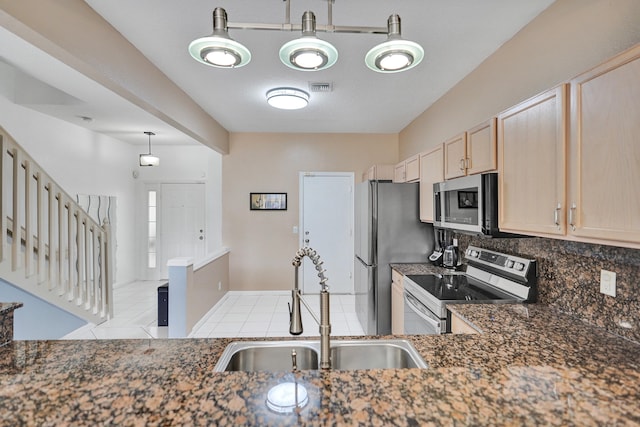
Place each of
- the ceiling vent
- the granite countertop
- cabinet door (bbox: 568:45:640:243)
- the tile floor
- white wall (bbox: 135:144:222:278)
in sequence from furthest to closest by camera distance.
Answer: white wall (bbox: 135:144:222:278), the tile floor, the ceiling vent, cabinet door (bbox: 568:45:640:243), the granite countertop

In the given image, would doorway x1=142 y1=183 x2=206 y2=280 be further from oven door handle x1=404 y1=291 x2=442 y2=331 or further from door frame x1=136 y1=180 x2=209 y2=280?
oven door handle x1=404 y1=291 x2=442 y2=331

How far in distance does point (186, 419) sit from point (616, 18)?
7.67ft

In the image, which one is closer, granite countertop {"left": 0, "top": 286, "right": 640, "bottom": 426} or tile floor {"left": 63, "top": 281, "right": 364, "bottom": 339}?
granite countertop {"left": 0, "top": 286, "right": 640, "bottom": 426}

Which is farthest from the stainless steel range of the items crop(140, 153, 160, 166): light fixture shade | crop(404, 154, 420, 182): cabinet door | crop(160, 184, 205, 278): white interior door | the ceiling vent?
crop(160, 184, 205, 278): white interior door

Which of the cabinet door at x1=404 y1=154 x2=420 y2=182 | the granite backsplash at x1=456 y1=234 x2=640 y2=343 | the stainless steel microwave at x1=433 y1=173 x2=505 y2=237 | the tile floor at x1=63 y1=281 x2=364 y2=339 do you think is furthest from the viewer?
the tile floor at x1=63 y1=281 x2=364 y2=339

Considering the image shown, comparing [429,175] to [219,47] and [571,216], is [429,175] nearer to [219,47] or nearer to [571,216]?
[571,216]

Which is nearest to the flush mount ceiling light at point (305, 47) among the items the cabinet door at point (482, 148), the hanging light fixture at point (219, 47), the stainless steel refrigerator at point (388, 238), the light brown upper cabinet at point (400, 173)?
the hanging light fixture at point (219, 47)

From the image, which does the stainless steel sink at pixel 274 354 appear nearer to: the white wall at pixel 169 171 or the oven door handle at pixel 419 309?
the oven door handle at pixel 419 309

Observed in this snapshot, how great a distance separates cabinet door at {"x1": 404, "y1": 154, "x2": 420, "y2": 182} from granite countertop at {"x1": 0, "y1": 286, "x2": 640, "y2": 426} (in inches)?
83.2

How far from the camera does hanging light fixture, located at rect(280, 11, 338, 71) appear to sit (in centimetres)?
130

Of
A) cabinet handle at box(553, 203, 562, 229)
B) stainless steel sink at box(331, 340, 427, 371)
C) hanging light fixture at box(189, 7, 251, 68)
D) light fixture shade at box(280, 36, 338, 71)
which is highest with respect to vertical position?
hanging light fixture at box(189, 7, 251, 68)

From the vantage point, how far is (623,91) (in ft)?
3.58

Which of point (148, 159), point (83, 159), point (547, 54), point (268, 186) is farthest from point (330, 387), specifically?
point (83, 159)

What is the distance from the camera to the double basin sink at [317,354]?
48.6 inches
